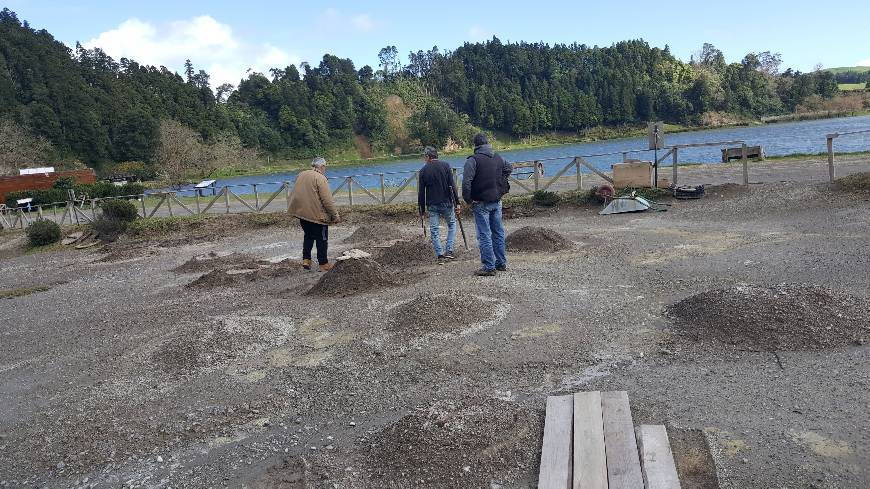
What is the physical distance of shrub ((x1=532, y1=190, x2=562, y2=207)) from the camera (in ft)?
58.9

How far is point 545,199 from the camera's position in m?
18.0

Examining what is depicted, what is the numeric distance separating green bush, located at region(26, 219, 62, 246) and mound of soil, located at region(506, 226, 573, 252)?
1875cm

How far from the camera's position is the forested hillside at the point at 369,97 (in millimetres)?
92438

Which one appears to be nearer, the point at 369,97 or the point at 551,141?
the point at 551,141

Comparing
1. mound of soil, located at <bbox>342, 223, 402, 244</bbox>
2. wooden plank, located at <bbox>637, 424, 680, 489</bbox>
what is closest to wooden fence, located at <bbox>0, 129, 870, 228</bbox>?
mound of soil, located at <bbox>342, 223, 402, 244</bbox>

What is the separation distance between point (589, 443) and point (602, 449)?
0.11 meters

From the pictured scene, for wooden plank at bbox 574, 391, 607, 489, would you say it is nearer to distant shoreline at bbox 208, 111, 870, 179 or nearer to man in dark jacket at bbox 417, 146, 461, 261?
man in dark jacket at bbox 417, 146, 461, 261

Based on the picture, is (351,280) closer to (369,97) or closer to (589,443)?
(589,443)

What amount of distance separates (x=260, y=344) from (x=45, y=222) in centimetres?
2011

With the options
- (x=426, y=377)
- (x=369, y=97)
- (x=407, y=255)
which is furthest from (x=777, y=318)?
(x=369, y=97)

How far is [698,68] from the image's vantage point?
15525 centimetres

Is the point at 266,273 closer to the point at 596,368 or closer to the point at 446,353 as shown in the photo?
the point at 446,353

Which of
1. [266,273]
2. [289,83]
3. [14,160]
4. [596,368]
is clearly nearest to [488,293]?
[596,368]

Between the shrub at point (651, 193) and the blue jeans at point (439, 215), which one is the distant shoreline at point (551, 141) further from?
the blue jeans at point (439, 215)
